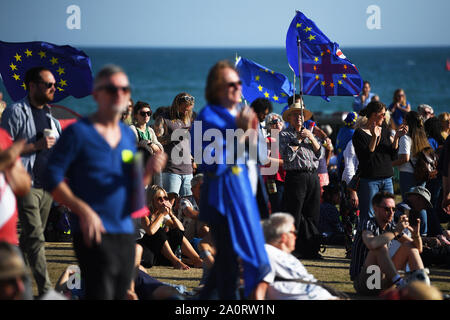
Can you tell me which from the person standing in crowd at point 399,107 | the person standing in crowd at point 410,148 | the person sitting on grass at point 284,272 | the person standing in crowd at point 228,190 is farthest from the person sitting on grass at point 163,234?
the person standing in crowd at point 399,107

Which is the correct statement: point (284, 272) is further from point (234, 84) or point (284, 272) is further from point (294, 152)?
point (294, 152)

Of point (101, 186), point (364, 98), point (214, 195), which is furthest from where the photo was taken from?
point (364, 98)

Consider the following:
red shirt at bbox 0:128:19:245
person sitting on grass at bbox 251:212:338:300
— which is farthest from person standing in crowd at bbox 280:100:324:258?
red shirt at bbox 0:128:19:245

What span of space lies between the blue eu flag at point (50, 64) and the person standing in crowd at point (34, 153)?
6.03ft

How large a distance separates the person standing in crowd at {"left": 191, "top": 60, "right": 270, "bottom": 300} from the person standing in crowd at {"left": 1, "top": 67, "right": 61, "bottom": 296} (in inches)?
64.6

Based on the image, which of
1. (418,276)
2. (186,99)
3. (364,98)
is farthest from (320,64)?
(364,98)

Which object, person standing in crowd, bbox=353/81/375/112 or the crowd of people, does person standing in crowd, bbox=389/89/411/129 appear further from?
the crowd of people

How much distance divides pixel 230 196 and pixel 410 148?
5543mm

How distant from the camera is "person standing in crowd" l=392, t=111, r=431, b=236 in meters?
9.46

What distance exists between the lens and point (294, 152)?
8.43 metres

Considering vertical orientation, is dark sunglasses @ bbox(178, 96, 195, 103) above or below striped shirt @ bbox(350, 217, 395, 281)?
above

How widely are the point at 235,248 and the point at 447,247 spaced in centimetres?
414

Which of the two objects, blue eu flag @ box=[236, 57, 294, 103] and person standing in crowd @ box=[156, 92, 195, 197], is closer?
person standing in crowd @ box=[156, 92, 195, 197]
